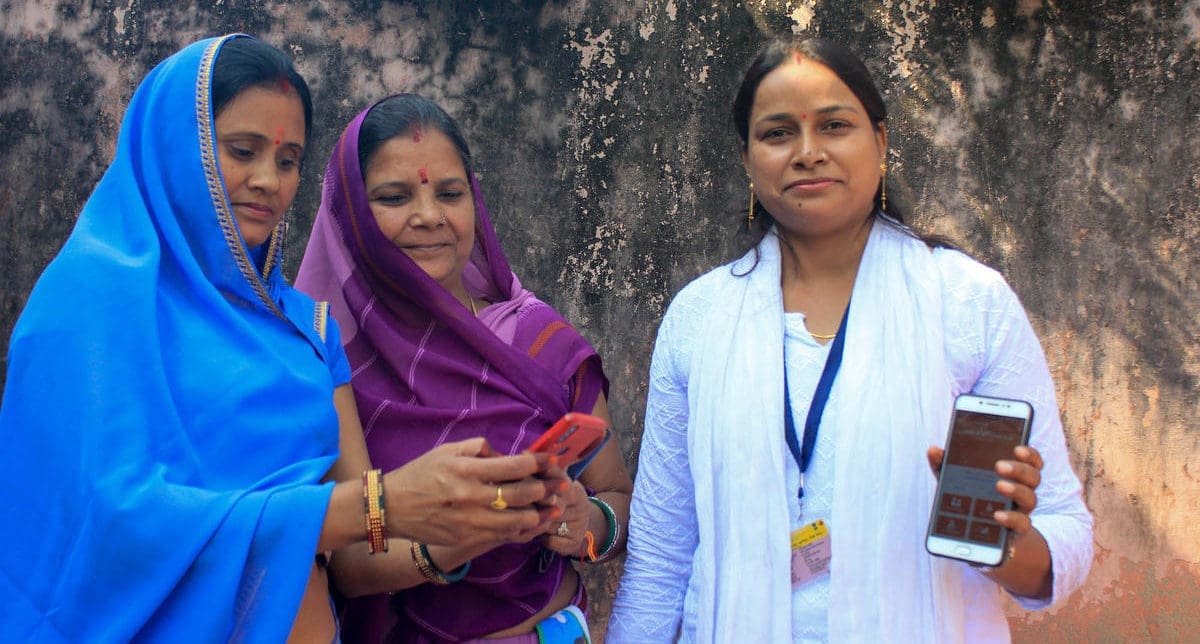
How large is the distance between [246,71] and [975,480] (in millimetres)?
1621

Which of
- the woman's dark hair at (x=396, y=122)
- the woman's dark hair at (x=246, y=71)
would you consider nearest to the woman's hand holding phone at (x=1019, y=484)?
the woman's dark hair at (x=396, y=122)

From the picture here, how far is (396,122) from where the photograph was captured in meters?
2.36

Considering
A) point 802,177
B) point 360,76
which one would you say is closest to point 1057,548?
point 802,177

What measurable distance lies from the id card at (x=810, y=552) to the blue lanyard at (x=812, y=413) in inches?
2.9

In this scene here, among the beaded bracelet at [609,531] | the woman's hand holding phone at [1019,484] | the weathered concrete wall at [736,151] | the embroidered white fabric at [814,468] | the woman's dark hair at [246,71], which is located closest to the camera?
the woman's hand holding phone at [1019,484]

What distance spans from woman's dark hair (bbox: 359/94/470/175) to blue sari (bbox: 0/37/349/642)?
51 cm

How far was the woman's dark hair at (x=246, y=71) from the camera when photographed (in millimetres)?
1953

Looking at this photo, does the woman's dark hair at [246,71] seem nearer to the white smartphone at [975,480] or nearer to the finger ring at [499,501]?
the finger ring at [499,501]

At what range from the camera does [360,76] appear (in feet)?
11.7

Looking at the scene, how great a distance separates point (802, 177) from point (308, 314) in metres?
1.10

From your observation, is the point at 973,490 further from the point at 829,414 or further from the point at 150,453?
the point at 150,453

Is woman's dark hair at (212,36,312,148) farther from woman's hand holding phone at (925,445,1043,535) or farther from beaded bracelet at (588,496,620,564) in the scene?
woman's hand holding phone at (925,445,1043,535)

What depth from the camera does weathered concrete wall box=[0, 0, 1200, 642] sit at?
10.3ft

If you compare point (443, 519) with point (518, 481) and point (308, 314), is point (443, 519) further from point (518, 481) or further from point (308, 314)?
point (308, 314)
